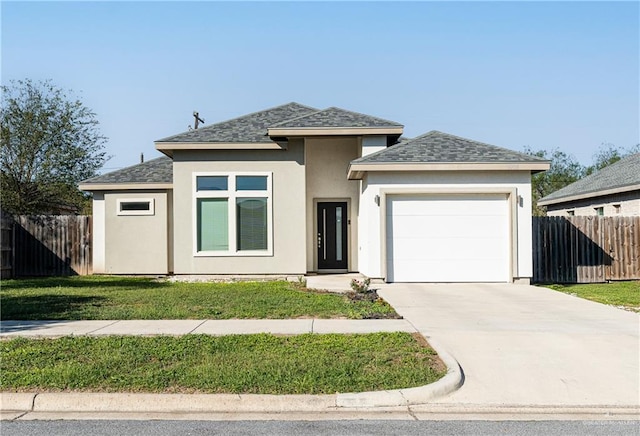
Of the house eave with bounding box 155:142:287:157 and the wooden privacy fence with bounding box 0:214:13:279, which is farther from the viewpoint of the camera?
the wooden privacy fence with bounding box 0:214:13:279

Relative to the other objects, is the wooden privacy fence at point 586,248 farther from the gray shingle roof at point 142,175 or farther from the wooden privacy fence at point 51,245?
the wooden privacy fence at point 51,245

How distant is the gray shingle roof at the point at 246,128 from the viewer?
17.0m

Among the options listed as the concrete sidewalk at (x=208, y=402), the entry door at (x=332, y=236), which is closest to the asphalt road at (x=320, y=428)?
the concrete sidewalk at (x=208, y=402)

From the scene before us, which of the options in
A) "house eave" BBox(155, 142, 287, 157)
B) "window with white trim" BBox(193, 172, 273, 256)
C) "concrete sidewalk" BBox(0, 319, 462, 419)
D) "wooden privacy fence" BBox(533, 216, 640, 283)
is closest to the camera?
"concrete sidewalk" BBox(0, 319, 462, 419)

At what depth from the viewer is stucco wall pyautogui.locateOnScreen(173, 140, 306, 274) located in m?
17.0

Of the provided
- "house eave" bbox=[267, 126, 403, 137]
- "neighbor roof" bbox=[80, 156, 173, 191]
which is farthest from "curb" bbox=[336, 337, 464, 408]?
"neighbor roof" bbox=[80, 156, 173, 191]

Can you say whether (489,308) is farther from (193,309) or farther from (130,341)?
(130,341)

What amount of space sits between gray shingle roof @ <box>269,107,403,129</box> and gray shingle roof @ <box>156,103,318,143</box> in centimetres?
98

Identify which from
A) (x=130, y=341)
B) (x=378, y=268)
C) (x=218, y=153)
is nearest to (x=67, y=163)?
(x=218, y=153)

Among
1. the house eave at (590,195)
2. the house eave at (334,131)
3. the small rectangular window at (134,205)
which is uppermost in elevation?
the house eave at (334,131)

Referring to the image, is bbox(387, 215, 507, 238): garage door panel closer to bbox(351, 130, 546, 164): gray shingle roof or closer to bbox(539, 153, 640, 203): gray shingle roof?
bbox(351, 130, 546, 164): gray shingle roof

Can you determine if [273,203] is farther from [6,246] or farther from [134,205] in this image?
[6,246]

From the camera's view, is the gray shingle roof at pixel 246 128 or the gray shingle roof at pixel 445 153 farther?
the gray shingle roof at pixel 246 128

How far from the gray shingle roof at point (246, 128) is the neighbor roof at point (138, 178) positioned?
2.14 meters
